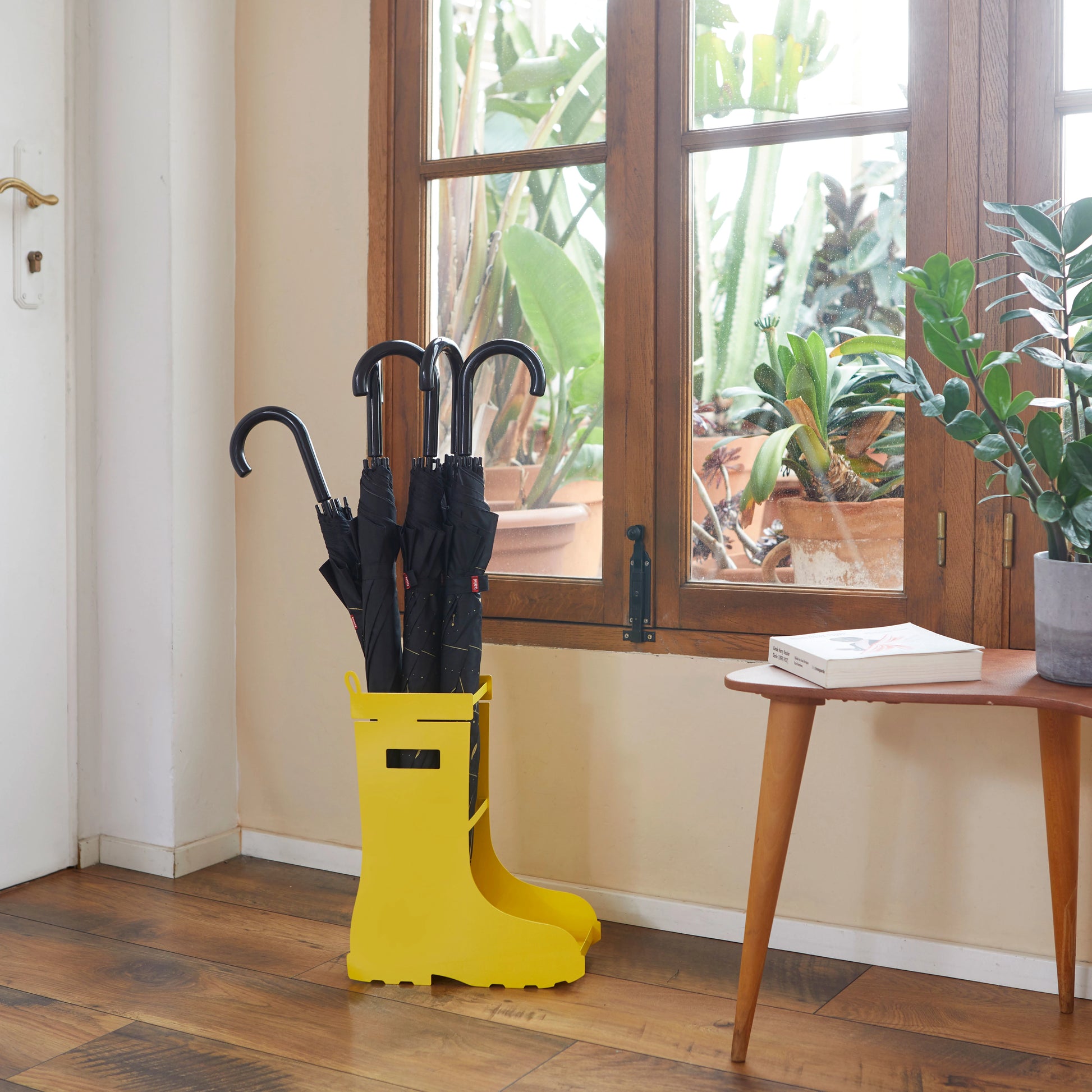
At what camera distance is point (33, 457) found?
2613 millimetres

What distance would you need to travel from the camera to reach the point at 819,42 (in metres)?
2.24

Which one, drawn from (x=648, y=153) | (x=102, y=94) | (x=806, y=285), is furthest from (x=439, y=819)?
(x=102, y=94)

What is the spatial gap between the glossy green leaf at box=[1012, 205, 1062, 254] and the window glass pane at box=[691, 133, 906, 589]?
1.58ft

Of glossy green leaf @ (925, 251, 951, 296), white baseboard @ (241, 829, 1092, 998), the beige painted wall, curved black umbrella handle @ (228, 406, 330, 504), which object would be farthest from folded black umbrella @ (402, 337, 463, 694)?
glossy green leaf @ (925, 251, 951, 296)

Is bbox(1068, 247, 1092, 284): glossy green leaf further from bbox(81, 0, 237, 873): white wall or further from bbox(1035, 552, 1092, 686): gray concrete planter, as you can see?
bbox(81, 0, 237, 873): white wall

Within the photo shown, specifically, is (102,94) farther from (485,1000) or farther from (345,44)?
(485,1000)

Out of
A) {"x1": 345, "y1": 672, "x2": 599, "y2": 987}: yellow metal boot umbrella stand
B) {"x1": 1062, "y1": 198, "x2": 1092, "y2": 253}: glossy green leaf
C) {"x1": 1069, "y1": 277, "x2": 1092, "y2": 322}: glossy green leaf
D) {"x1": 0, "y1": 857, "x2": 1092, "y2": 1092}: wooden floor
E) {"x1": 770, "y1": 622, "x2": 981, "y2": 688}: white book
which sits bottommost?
{"x1": 0, "y1": 857, "x2": 1092, "y2": 1092}: wooden floor

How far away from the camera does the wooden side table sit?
1.69m

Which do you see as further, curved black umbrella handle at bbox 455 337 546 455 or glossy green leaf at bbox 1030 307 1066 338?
curved black umbrella handle at bbox 455 337 546 455

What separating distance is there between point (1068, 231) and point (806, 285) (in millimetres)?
649

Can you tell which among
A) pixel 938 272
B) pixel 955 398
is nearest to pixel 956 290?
pixel 938 272

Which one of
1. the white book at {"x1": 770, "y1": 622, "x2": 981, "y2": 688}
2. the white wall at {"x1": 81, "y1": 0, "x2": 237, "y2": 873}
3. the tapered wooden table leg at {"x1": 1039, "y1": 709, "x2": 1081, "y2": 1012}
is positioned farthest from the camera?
the white wall at {"x1": 81, "y1": 0, "x2": 237, "y2": 873}

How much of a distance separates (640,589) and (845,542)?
0.42 meters

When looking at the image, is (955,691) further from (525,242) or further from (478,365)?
(525,242)
